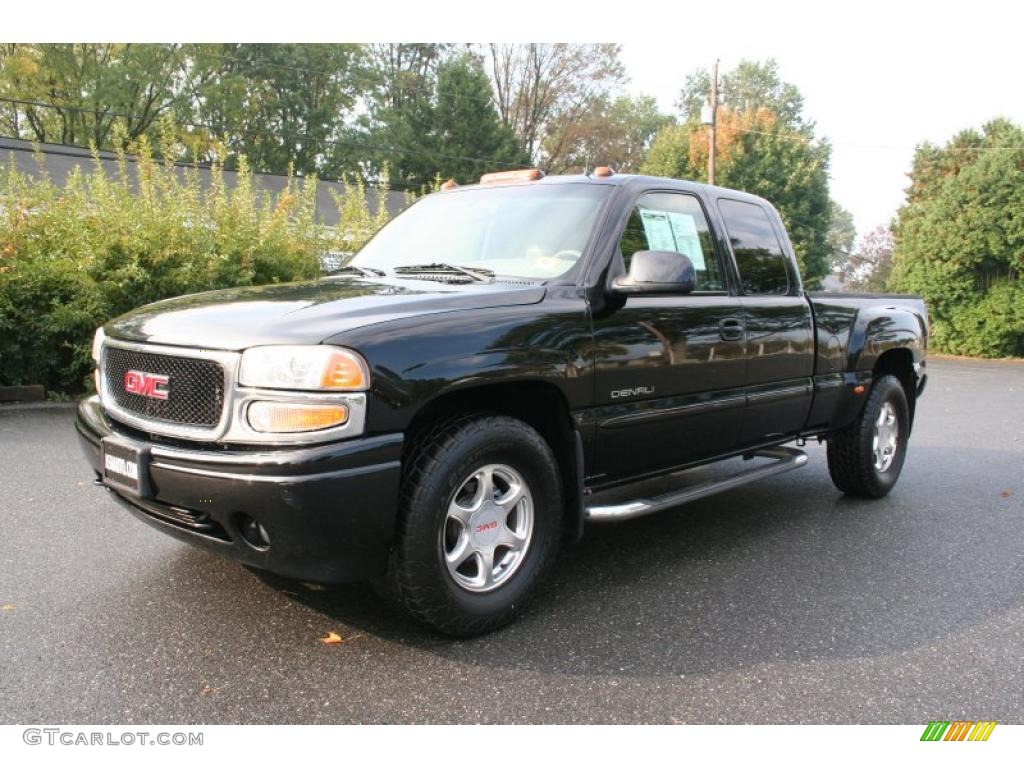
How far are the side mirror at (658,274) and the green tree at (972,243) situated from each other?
58.8 ft

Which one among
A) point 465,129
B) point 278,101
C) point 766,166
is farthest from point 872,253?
point 278,101

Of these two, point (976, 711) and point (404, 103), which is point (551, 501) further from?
point (404, 103)

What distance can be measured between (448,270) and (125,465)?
1625 mm

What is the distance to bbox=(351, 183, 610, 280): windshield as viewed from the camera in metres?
3.77

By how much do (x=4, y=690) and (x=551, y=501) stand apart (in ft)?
6.74

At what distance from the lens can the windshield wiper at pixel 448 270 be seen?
3.66 metres

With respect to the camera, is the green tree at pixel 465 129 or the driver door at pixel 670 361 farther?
the green tree at pixel 465 129

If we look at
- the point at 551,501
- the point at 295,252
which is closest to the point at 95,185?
the point at 295,252

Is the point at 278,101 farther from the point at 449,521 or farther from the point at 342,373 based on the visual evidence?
the point at 342,373

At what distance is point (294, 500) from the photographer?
8.52 feet

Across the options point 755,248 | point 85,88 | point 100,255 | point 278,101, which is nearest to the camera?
point 755,248

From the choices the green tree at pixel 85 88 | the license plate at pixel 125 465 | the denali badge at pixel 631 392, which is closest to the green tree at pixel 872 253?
the green tree at pixel 85 88

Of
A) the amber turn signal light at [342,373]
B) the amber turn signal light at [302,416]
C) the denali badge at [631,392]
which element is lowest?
the denali badge at [631,392]

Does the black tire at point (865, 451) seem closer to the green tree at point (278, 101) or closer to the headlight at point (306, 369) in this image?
the headlight at point (306, 369)
